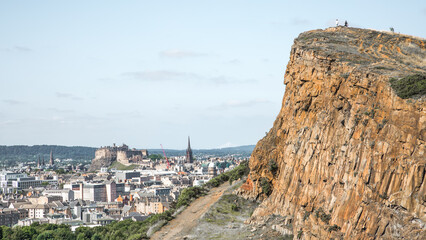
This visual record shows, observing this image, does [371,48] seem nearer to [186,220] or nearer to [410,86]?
[410,86]

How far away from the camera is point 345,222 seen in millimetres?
38562

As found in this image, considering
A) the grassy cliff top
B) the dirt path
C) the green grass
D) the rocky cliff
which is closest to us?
the rocky cliff

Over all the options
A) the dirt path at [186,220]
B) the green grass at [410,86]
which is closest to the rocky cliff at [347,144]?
the green grass at [410,86]

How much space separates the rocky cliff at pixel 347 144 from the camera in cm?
3556

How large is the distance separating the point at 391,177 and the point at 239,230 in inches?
768

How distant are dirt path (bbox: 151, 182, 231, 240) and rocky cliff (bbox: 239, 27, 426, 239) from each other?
6.72 m

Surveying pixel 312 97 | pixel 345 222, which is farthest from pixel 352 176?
pixel 312 97

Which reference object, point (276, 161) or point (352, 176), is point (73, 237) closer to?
point (276, 161)

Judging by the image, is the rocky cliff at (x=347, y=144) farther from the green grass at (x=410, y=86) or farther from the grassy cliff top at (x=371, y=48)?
the green grass at (x=410, y=86)

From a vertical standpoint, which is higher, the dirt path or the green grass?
the green grass

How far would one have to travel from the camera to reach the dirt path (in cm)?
6055

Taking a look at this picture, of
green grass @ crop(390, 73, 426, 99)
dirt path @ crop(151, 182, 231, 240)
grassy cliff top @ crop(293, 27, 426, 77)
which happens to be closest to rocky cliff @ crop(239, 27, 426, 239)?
grassy cliff top @ crop(293, 27, 426, 77)

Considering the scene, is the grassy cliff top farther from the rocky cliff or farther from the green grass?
the green grass

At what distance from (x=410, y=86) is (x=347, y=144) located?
572 centimetres
